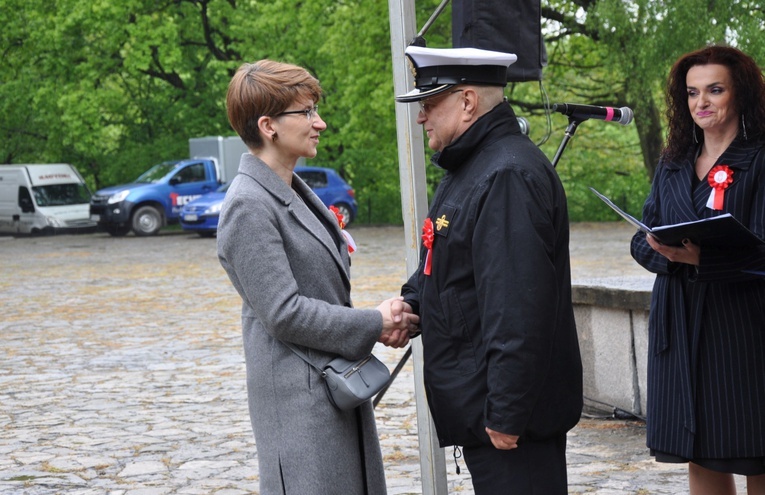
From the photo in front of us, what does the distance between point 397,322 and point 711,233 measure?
99 cm

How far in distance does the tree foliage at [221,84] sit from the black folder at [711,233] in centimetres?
2167

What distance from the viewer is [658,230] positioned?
11.5 feet

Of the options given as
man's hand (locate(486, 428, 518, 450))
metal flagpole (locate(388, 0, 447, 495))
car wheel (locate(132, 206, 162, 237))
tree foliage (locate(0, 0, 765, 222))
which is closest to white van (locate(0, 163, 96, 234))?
tree foliage (locate(0, 0, 765, 222))

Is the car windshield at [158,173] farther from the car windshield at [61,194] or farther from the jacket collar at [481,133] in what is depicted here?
the jacket collar at [481,133]

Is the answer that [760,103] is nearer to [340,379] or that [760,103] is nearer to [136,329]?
[340,379]

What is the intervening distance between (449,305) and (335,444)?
58 cm

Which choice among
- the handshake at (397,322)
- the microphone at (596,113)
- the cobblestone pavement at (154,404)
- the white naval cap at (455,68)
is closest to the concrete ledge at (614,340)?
the cobblestone pavement at (154,404)

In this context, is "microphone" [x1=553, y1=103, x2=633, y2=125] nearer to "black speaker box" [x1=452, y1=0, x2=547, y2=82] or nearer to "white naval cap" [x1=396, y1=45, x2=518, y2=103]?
"black speaker box" [x1=452, y1=0, x2=547, y2=82]

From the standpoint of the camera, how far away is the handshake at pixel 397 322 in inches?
134

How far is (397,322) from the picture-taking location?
341 cm

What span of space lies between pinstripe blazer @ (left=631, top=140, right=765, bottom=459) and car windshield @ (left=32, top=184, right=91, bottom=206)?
30098 millimetres

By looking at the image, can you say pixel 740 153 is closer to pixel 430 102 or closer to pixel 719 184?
pixel 719 184

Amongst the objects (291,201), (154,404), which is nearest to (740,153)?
(291,201)

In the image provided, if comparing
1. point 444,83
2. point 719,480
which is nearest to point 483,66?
point 444,83
